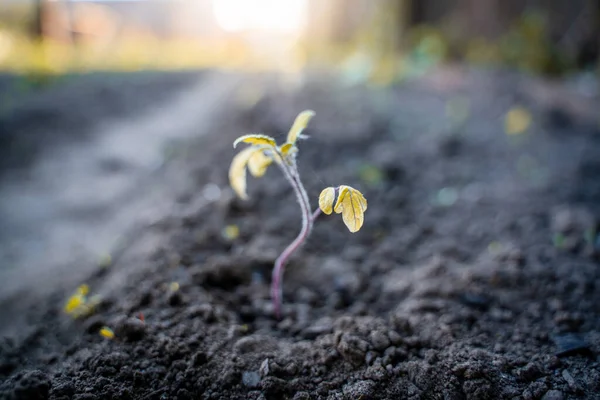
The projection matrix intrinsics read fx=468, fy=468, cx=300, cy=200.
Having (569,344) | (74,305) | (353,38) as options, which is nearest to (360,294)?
(569,344)

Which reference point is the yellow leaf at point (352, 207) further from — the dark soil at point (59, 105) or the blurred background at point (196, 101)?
the dark soil at point (59, 105)

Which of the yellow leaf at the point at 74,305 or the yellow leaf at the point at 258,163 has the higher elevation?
the yellow leaf at the point at 258,163

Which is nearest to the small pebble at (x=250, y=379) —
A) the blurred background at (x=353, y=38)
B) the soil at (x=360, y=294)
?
the soil at (x=360, y=294)

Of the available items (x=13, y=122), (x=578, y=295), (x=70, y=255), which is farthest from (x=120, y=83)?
(x=578, y=295)

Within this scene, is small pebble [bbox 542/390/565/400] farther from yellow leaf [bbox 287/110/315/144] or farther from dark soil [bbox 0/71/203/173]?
dark soil [bbox 0/71/203/173]

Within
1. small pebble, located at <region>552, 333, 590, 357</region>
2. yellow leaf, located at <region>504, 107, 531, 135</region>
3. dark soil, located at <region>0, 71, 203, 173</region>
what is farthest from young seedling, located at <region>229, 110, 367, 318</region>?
dark soil, located at <region>0, 71, 203, 173</region>

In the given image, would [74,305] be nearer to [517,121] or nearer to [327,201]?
[327,201]
